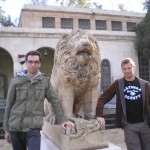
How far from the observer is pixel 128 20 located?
885 inches

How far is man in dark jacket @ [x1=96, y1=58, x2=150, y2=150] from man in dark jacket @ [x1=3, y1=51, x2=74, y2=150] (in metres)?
0.90

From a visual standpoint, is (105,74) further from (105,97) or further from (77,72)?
(105,97)

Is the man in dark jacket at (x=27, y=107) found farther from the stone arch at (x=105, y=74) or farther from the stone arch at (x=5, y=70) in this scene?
the stone arch at (x=5, y=70)

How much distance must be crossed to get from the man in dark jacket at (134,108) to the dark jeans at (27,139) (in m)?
1.01

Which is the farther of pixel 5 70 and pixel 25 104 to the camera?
pixel 5 70

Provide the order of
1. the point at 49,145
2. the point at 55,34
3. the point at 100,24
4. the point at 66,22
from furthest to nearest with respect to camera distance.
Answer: the point at 100,24, the point at 66,22, the point at 55,34, the point at 49,145

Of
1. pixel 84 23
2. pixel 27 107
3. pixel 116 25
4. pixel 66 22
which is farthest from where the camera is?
pixel 116 25

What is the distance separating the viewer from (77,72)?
352 centimetres

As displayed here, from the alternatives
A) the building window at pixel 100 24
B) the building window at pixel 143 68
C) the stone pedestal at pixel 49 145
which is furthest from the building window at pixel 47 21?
the stone pedestal at pixel 49 145

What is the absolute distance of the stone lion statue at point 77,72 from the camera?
344 cm

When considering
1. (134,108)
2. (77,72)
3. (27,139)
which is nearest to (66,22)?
(77,72)

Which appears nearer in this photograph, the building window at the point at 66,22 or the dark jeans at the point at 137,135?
the dark jeans at the point at 137,135

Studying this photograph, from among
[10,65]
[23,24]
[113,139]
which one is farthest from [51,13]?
[113,139]

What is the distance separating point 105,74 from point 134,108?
13.4 metres
